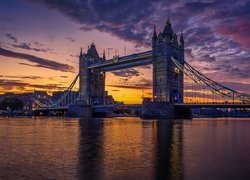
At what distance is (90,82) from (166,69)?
4007 centimetres

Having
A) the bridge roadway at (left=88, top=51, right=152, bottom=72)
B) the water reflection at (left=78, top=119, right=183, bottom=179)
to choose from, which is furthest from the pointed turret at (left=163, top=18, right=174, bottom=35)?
the water reflection at (left=78, top=119, right=183, bottom=179)

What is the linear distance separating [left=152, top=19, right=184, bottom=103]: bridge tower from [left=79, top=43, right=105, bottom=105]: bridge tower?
3195 centimetres

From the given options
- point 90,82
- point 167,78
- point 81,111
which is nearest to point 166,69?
point 167,78

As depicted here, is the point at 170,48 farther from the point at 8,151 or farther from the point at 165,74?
the point at 8,151

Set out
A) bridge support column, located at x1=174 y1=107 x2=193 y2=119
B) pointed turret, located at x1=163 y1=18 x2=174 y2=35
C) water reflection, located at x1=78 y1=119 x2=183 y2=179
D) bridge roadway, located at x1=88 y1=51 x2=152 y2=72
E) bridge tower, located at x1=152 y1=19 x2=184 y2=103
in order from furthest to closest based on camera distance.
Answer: bridge roadway, located at x1=88 y1=51 x2=152 y2=72, pointed turret, located at x1=163 y1=18 x2=174 y2=35, bridge tower, located at x1=152 y1=19 x2=184 y2=103, bridge support column, located at x1=174 y1=107 x2=193 y2=119, water reflection, located at x1=78 y1=119 x2=183 y2=179

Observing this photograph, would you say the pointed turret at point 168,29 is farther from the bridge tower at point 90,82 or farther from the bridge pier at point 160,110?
the bridge tower at point 90,82

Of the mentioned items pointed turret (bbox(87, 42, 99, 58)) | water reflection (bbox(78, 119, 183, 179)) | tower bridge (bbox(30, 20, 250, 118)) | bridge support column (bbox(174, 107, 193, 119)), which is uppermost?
pointed turret (bbox(87, 42, 99, 58))

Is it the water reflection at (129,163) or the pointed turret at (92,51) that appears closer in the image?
the water reflection at (129,163)

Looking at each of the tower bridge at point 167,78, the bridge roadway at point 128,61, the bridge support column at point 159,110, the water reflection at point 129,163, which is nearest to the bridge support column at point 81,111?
the tower bridge at point 167,78

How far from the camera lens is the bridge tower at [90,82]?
119125mm

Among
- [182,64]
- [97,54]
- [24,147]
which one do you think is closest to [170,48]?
[182,64]

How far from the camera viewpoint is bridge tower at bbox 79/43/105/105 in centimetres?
11912

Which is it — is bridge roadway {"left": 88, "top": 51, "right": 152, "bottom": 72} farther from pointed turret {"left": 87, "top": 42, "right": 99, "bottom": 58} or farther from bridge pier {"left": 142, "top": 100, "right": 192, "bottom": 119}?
bridge pier {"left": 142, "top": 100, "right": 192, "bottom": 119}

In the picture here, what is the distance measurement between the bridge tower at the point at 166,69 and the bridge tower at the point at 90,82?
105ft
